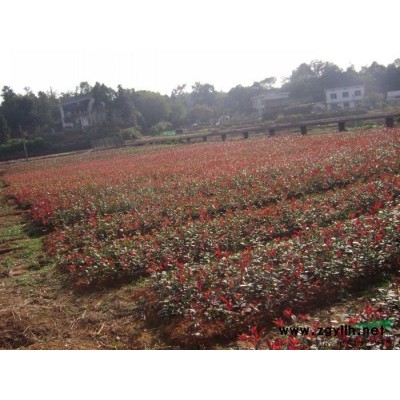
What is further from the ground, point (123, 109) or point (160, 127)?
point (123, 109)

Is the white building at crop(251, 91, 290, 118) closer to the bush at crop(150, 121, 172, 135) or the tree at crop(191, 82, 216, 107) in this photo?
the bush at crop(150, 121, 172, 135)

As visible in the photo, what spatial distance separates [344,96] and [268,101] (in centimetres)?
850

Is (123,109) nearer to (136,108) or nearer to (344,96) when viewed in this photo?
(136,108)

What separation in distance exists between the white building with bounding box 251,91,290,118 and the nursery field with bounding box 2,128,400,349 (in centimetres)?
1572

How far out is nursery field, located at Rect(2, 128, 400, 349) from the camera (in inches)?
142

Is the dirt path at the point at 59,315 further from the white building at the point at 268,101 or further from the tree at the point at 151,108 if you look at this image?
the tree at the point at 151,108

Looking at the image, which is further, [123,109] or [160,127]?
[160,127]

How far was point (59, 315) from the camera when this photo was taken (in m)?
4.54

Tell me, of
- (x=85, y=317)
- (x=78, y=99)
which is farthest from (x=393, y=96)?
(x=78, y=99)

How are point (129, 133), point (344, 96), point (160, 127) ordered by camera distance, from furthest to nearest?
point (160, 127)
point (129, 133)
point (344, 96)

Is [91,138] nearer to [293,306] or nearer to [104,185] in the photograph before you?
[104,185]

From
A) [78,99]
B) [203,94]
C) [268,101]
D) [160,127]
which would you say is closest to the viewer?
[268,101]

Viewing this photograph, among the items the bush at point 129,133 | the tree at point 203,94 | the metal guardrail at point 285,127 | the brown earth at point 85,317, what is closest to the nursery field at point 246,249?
the brown earth at point 85,317
